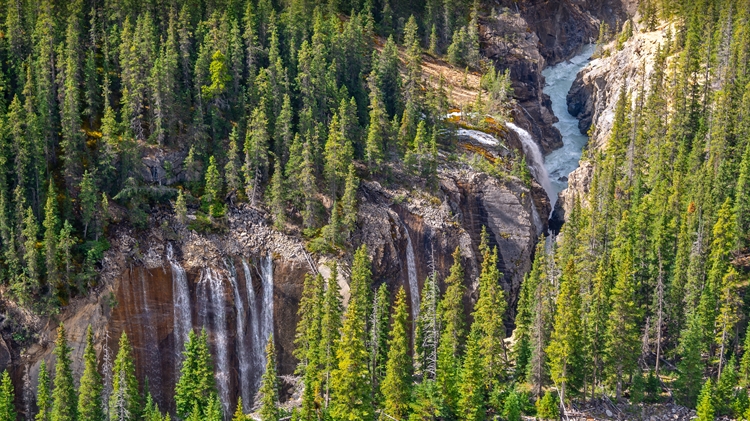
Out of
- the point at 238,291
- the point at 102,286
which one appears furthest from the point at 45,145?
the point at 238,291

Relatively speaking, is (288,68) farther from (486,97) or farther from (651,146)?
(651,146)

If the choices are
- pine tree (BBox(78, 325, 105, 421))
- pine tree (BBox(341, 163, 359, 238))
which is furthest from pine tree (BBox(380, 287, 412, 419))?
pine tree (BBox(341, 163, 359, 238))

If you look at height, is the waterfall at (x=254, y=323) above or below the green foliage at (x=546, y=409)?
above

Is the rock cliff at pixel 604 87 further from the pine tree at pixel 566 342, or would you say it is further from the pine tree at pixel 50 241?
the pine tree at pixel 50 241

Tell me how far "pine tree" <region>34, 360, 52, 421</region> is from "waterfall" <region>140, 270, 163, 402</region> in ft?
39.4

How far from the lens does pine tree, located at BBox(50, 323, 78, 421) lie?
297 ft

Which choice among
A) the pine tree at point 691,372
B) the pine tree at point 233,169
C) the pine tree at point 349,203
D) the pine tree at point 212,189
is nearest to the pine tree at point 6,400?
the pine tree at point 212,189

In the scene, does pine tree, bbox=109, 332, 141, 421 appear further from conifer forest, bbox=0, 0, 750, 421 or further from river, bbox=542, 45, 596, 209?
river, bbox=542, 45, 596, 209

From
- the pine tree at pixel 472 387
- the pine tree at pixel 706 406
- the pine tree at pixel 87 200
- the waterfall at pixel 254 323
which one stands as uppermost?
the pine tree at pixel 87 200

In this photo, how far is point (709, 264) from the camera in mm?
108312

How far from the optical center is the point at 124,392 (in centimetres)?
9038

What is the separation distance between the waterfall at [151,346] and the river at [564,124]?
6071 centimetres

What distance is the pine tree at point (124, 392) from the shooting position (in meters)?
90.2

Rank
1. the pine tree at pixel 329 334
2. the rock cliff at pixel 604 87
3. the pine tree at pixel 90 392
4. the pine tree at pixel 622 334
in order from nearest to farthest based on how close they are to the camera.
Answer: the pine tree at pixel 90 392 < the pine tree at pixel 329 334 < the pine tree at pixel 622 334 < the rock cliff at pixel 604 87
